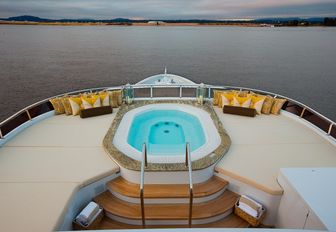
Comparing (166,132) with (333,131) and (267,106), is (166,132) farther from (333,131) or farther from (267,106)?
(333,131)

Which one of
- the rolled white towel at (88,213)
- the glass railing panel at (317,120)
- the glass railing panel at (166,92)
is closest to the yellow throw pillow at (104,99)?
the glass railing panel at (166,92)

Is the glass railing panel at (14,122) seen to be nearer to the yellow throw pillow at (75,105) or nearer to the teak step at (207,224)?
the yellow throw pillow at (75,105)

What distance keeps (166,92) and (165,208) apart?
4282mm

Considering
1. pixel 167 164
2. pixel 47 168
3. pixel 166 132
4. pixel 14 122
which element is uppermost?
pixel 14 122

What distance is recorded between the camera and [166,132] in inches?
252

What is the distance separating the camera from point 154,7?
42562 millimetres

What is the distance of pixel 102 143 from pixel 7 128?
88.5 inches

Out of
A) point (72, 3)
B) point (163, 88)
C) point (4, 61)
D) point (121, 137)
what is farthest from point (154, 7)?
point (121, 137)

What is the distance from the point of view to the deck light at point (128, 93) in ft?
22.5

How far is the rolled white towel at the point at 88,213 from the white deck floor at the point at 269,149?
7.26 feet

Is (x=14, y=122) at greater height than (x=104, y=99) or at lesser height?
lesser

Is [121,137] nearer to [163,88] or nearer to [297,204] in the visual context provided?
[163,88]

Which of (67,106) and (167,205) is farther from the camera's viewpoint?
(67,106)

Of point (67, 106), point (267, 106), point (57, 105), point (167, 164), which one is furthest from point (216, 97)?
point (57, 105)
